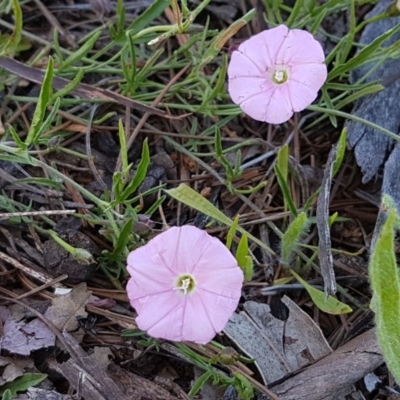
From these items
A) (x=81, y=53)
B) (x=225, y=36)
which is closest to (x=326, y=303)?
(x=225, y=36)

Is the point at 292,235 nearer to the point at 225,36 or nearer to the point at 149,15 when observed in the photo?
the point at 225,36

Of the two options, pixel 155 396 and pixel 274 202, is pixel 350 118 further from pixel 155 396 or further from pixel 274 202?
pixel 155 396

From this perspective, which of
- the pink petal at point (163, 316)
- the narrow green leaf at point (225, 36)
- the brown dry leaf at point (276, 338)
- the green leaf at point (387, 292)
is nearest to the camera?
the green leaf at point (387, 292)

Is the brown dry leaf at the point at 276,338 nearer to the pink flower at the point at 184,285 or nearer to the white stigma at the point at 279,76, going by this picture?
the pink flower at the point at 184,285

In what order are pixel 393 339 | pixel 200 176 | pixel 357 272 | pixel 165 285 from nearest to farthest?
pixel 393 339
pixel 165 285
pixel 357 272
pixel 200 176

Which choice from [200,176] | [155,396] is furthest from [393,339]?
[200,176]

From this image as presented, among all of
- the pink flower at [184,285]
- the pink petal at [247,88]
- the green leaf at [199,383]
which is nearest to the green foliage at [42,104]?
the pink flower at [184,285]
